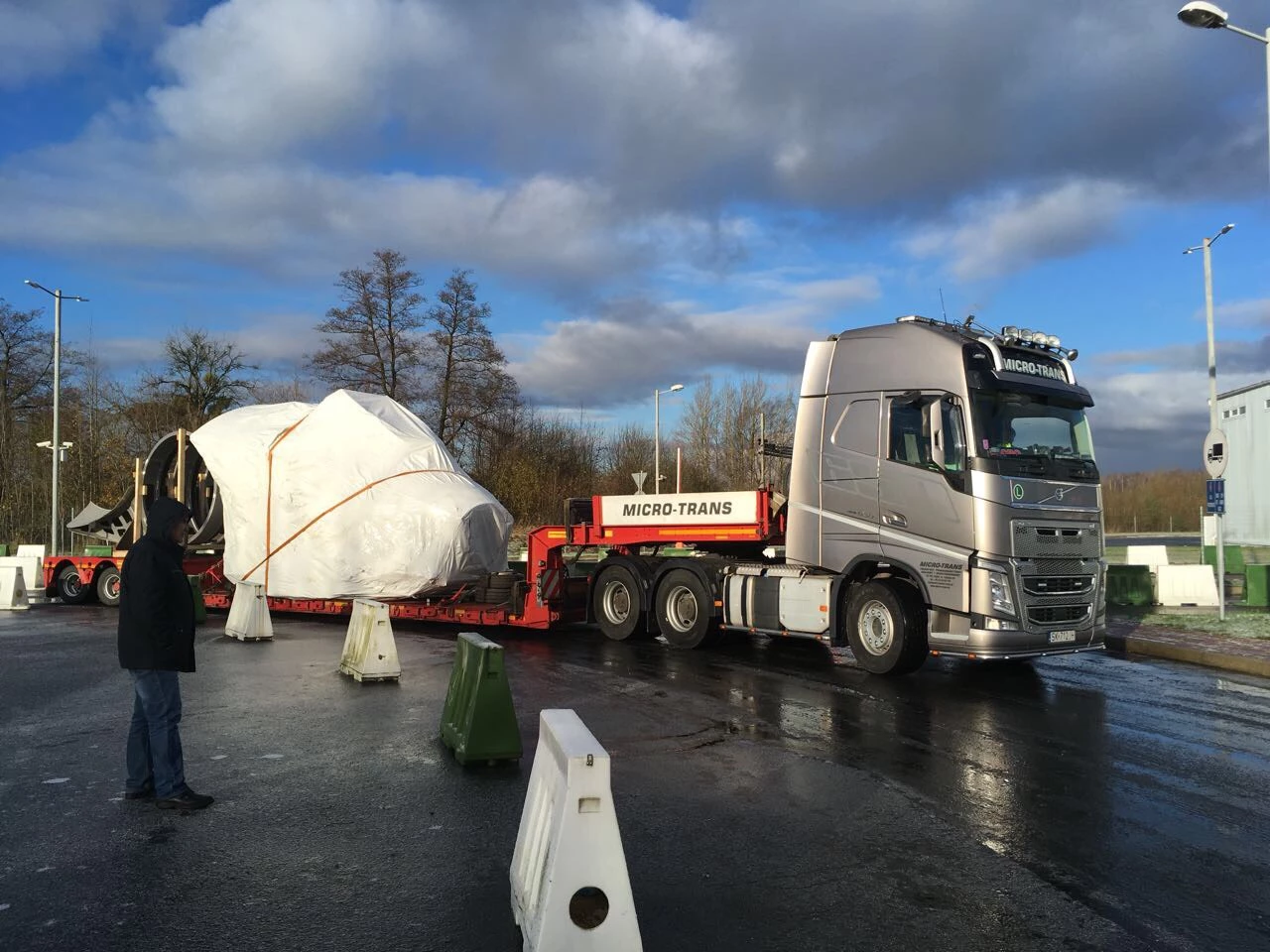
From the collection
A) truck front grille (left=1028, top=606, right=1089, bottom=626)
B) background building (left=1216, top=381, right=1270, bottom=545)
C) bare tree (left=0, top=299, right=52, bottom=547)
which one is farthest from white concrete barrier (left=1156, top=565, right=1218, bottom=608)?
bare tree (left=0, top=299, right=52, bottom=547)

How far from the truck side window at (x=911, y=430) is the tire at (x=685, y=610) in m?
3.51

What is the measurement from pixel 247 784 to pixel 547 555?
8.29 meters

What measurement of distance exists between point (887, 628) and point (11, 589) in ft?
57.4

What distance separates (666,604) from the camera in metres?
13.3

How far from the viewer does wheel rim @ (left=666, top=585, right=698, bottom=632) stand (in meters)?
13.1

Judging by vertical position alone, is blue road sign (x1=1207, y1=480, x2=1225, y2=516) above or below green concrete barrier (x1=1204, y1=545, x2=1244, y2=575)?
above

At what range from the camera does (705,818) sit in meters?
5.62

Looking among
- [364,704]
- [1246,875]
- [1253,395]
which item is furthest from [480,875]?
[1253,395]

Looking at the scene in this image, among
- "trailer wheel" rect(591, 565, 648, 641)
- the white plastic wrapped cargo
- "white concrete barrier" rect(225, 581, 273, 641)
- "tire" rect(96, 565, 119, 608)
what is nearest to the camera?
"trailer wheel" rect(591, 565, 648, 641)

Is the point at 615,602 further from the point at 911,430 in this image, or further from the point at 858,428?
the point at 911,430

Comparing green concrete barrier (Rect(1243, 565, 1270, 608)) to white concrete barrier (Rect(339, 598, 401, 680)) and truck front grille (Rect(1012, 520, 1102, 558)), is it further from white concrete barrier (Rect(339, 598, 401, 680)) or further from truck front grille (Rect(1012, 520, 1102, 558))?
white concrete barrier (Rect(339, 598, 401, 680))

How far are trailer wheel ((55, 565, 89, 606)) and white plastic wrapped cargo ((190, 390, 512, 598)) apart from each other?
541cm

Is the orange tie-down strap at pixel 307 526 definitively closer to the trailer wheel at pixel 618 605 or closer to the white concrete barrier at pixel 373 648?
the trailer wheel at pixel 618 605

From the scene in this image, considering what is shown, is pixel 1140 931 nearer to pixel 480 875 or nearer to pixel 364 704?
pixel 480 875
